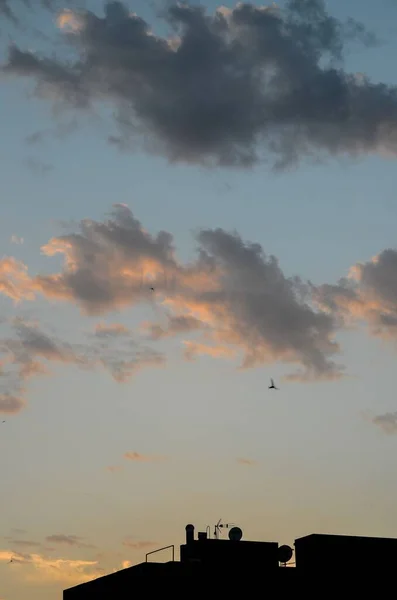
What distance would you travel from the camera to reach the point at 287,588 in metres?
79.5

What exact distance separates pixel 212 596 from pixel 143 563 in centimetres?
539

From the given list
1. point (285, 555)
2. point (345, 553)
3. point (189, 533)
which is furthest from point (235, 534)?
point (345, 553)

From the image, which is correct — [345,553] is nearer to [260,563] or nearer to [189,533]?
[260,563]

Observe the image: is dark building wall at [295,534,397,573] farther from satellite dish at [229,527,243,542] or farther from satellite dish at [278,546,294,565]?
satellite dish at [229,527,243,542]

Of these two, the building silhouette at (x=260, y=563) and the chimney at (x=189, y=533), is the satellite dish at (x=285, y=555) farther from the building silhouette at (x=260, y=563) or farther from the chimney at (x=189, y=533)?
the chimney at (x=189, y=533)

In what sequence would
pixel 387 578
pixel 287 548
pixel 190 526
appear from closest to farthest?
pixel 387 578
pixel 287 548
pixel 190 526

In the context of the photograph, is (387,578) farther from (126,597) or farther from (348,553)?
(126,597)

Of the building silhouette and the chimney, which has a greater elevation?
the chimney

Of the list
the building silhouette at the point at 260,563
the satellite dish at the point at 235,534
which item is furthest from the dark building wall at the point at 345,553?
the satellite dish at the point at 235,534

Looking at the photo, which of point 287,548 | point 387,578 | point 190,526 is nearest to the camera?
point 387,578

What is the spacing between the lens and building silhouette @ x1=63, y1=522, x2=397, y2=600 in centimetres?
7638

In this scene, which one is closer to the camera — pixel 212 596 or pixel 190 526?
pixel 212 596

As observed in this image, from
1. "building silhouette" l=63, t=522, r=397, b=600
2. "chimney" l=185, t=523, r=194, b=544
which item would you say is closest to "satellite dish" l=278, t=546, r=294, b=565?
"building silhouette" l=63, t=522, r=397, b=600

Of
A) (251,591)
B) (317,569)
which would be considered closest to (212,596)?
(251,591)
